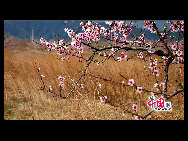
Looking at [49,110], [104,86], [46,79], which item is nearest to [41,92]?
[46,79]

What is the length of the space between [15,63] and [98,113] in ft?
12.9

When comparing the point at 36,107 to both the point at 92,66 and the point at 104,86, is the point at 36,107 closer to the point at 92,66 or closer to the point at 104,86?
the point at 104,86

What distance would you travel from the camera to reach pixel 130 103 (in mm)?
3367

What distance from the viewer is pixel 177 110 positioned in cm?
302

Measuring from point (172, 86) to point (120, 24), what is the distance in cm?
208

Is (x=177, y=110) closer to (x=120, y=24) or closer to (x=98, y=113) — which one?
(x=98, y=113)

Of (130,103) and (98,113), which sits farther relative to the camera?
(130,103)

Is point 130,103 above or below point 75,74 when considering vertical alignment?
below

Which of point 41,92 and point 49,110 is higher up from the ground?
point 41,92

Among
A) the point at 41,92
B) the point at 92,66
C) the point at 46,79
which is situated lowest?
the point at 41,92

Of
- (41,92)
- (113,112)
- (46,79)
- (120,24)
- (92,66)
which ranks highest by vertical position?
(120,24)

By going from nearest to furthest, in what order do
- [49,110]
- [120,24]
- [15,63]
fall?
[120,24] < [49,110] < [15,63]

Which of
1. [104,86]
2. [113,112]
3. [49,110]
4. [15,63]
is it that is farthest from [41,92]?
[15,63]

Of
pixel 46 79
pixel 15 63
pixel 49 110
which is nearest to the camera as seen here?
pixel 49 110
